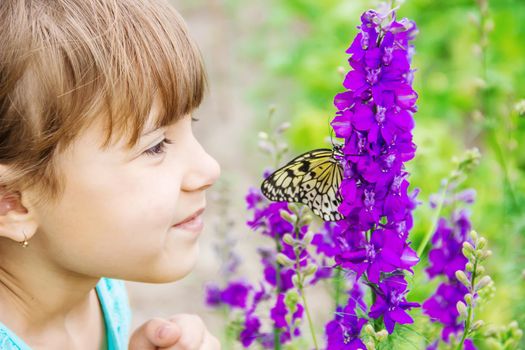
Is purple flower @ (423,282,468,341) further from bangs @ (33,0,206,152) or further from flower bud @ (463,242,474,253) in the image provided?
bangs @ (33,0,206,152)

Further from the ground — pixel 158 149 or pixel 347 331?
pixel 158 149

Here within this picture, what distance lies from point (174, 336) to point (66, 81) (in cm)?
60

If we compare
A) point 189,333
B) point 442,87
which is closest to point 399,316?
point 189,333

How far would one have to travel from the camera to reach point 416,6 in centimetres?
440

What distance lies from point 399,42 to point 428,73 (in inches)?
132

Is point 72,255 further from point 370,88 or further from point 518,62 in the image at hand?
point 518,62

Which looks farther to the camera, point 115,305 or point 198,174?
point 115,305

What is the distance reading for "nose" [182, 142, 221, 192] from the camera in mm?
1653

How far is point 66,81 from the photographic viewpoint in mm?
1540

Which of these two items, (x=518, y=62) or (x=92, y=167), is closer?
(x=92, y=167)

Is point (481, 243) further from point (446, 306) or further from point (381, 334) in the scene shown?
point (446, 306)

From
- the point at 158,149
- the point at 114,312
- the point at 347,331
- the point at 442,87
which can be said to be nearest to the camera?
the point at 347,331

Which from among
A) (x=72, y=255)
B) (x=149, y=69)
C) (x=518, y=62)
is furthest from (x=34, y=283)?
(x=518, y=62)

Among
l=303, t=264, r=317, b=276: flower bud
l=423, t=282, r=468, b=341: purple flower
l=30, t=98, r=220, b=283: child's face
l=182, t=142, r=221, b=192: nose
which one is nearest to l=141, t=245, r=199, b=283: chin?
l=30, t=98, r=220, b=283: child's face
